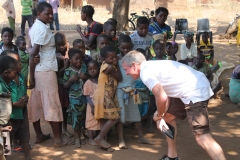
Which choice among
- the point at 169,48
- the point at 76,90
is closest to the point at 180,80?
the point at 76,90

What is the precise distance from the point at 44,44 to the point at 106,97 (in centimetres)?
101

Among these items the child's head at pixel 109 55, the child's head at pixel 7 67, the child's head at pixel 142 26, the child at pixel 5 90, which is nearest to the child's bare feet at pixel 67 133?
the child's head at pixel 109 55

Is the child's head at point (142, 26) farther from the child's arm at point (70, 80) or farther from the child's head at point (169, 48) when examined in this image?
the child's arm at point (70, 80)

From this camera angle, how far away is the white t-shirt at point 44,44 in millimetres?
4234

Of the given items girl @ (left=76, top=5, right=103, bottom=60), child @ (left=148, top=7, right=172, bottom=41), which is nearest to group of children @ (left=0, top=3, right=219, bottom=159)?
girl @ (left=76, top=5, right=103, bottom=60)

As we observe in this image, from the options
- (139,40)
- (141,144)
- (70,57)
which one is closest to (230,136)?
(141,144)

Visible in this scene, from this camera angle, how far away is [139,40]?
5219 millimetres

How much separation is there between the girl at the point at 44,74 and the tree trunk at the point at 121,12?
502 centimetres

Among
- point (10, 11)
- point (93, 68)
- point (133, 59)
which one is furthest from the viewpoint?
point (10, 11)

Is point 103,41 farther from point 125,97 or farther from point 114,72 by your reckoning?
point 125,97

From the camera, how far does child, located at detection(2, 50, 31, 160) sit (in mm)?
3797

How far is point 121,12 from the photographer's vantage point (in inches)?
367

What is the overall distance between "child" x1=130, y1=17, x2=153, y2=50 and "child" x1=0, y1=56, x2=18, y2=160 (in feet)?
6.72

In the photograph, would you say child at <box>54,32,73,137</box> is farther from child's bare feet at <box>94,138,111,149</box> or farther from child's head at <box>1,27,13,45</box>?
child's head at <box>1,27,13,45</box>
